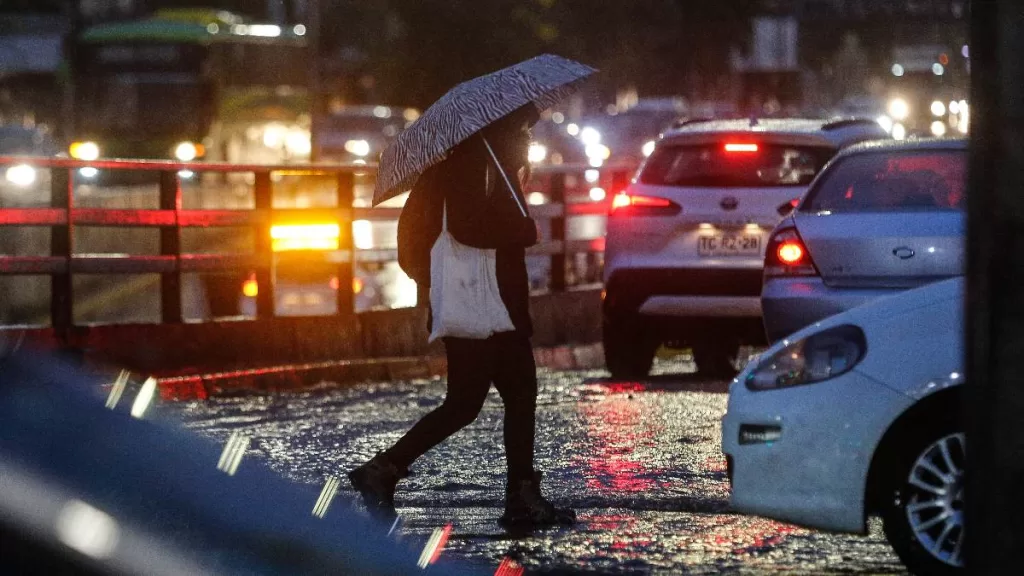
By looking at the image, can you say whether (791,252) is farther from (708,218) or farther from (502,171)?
(502,171)

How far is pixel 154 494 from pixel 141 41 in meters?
37.6

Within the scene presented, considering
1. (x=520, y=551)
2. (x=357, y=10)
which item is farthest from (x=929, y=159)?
(x=357, y=10)

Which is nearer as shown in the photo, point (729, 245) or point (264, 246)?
point (729, 245)

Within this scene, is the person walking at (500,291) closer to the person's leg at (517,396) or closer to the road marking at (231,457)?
the person's leg at (517,396)

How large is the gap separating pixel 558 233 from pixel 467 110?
10035 millimetres

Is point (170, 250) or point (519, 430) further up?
point (170, 250)

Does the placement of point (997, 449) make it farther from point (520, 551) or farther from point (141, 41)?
point (141, 41)

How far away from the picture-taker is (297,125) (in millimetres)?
42188

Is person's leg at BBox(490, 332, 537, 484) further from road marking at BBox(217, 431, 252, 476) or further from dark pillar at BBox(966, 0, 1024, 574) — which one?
dark pillar at BBox(966, 0, 1024, 574)

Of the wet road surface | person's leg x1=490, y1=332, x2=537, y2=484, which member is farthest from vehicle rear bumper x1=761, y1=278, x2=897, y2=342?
person's leg x1=490, y1=332, x2=537, y2=484

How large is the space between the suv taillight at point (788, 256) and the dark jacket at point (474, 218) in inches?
115

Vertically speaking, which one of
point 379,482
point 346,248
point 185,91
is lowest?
point 379,482

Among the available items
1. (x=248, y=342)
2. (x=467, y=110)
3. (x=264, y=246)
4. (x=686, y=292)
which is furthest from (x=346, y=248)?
(x=467, y=110)

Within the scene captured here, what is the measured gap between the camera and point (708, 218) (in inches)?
532
